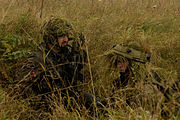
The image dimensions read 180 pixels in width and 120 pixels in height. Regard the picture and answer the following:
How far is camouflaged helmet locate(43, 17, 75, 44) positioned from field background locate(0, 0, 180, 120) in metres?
0.14

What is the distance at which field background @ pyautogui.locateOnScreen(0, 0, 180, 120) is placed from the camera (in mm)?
2346

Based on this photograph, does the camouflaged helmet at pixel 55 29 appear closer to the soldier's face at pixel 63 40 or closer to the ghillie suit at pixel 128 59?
the soldier's face at pixel 63 40

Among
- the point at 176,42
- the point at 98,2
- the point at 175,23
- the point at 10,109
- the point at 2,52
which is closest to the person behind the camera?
the point at 10,109

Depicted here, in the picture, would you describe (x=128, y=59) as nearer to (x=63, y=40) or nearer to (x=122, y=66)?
(x=122, y=66)

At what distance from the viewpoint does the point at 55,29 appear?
8.85ft

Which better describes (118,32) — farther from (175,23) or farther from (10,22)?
(10,22)

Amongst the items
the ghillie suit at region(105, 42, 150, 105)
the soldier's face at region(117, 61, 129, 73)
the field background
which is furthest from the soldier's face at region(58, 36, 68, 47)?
the soldier's face at region(117, 61, 129, 73)

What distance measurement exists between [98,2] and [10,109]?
4061mm

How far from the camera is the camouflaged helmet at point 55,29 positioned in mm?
2635

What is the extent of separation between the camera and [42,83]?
2727 mm

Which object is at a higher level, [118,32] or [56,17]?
[56,17]

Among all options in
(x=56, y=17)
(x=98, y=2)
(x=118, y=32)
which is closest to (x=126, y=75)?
(x=56, y=17)

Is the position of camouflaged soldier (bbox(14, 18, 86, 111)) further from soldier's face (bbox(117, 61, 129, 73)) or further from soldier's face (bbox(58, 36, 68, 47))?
soldier's face (bbox(117, 61, 129, 73))

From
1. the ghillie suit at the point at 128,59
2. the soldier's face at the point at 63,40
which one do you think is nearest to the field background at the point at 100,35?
the ghillie suit at the point at 128,59
